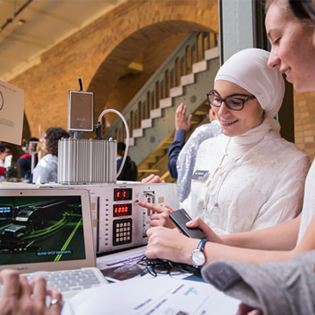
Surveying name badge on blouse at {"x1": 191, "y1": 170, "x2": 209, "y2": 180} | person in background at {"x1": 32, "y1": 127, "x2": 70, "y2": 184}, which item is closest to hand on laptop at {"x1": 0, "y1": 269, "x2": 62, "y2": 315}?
name badge on blouse at {"x1": 191, "y1": 170, "x2": 209, "y2": 180}

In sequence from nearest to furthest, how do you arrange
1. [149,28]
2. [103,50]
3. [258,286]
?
[258,286] < [149,28] < [103,50]

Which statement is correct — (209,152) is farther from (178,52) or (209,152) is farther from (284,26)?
(178,52)

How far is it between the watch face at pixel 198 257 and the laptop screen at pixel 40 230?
330mm

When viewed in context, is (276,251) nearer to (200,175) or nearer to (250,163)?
(250,163)

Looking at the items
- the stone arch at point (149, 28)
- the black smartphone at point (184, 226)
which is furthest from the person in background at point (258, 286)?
the stone arch at point (149, 28)

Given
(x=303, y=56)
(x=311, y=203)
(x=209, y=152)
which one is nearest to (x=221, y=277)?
(x=311, y=203)

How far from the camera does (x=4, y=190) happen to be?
0.84m

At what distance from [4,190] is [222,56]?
4.57 feet

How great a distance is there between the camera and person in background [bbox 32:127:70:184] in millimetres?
2719

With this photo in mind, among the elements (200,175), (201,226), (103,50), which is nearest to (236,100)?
(200,175)

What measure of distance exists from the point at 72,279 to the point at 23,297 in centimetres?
26

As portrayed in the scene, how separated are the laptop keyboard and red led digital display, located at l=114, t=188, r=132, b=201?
32 cm

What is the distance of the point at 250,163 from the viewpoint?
114 cm

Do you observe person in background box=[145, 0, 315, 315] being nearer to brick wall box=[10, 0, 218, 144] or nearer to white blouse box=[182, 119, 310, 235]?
white blouse box=[182, 119, 310, 235]
